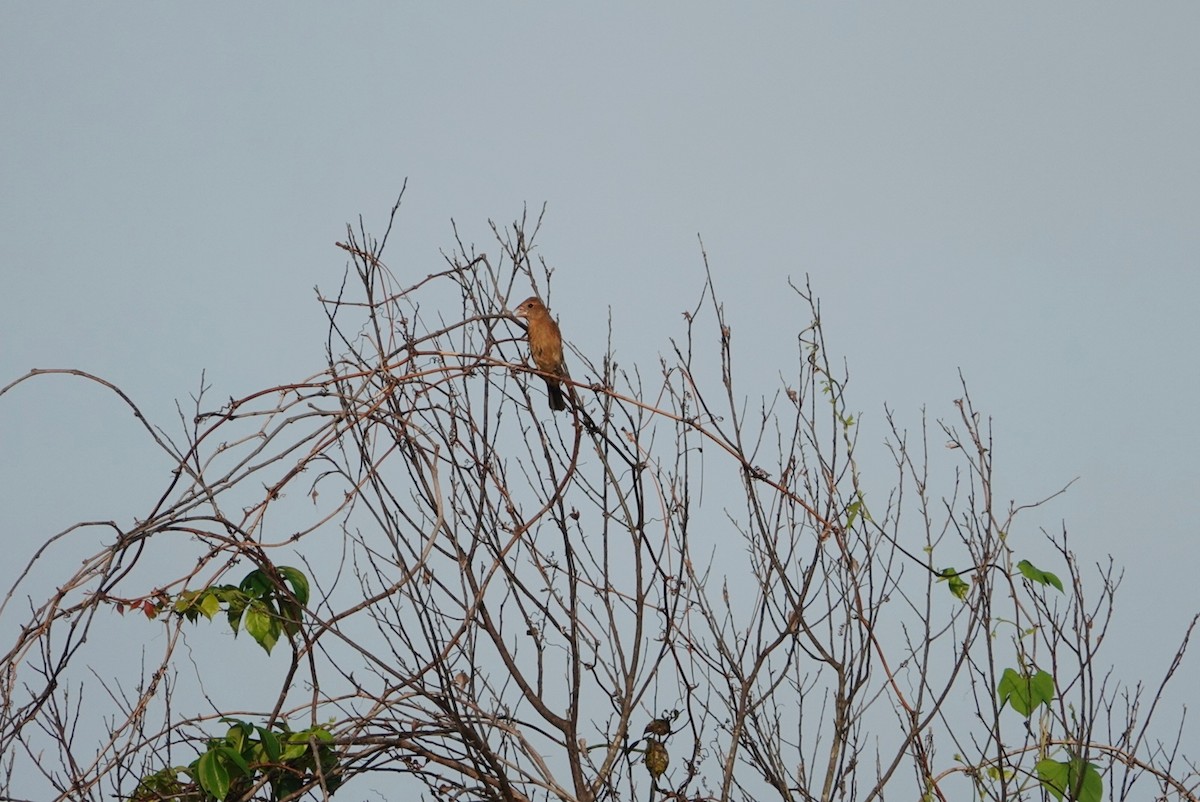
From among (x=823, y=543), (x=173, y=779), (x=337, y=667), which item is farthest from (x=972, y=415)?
(x=173, y=779)

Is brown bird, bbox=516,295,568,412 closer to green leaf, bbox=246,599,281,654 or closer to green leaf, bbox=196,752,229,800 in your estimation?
green leaf, bbox=246,599,281,654

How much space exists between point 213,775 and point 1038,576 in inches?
88.7

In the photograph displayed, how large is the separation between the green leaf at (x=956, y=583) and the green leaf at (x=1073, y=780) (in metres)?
0.70

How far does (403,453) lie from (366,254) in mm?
607

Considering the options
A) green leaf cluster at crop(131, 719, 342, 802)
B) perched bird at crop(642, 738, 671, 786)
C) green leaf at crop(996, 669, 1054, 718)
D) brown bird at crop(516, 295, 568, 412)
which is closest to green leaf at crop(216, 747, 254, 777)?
green leaf cluster at crop(131, 719, 342, 802)

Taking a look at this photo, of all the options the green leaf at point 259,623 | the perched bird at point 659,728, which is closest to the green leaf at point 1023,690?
the perched bird at point 659,728

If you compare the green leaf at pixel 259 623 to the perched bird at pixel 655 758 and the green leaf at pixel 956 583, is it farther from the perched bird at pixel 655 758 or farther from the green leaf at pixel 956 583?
the green leaf at pixel 956 583

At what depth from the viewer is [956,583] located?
12.5ft

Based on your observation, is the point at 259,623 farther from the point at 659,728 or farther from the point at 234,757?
the point at 659,728

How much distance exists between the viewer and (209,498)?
2896 mm

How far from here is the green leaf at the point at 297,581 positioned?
3129 millimetres

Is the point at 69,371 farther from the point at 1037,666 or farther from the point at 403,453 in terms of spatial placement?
the point at 1037,666

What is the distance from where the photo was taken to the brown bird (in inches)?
153

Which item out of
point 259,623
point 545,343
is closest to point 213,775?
point 259,623
